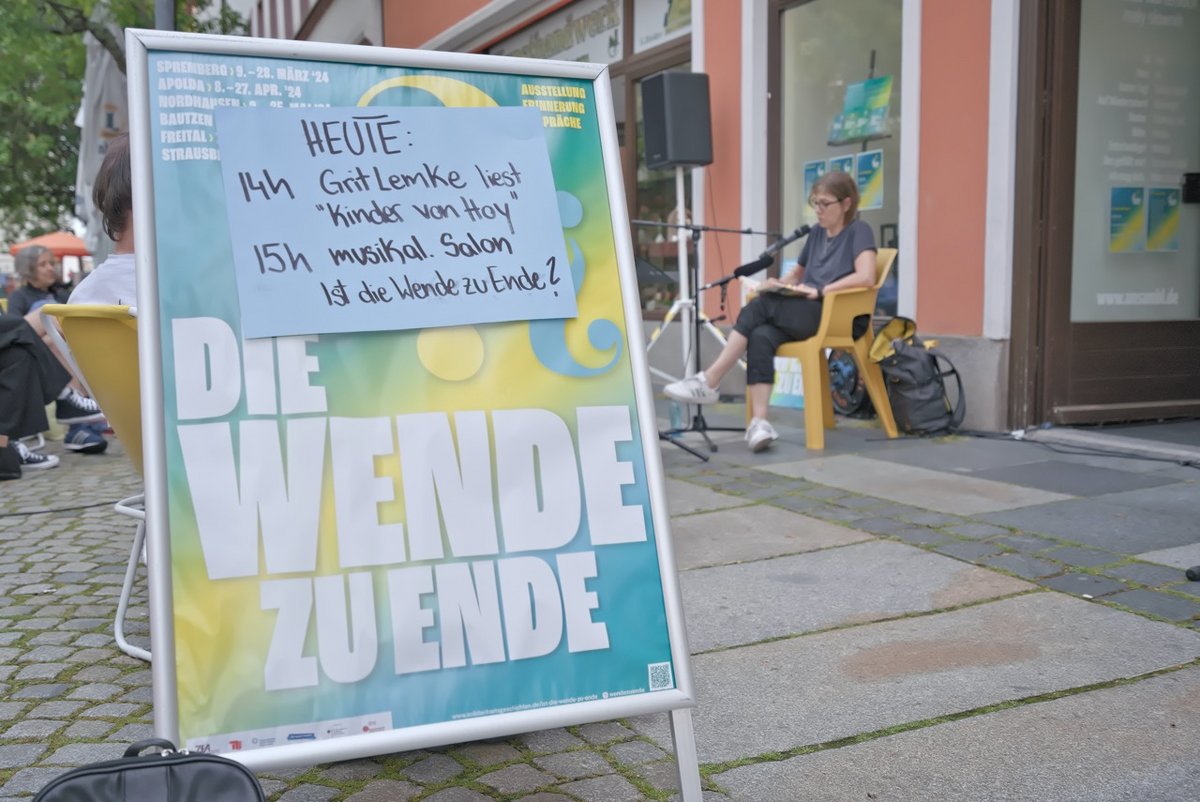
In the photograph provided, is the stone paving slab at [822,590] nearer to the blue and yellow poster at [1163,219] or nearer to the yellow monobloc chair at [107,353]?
the yellow monobloc chair at [107,353]

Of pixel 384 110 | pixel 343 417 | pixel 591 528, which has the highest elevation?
pixel 384 110

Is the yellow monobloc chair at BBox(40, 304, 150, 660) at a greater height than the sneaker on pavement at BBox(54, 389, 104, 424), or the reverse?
the yellow monobloc chair at BBox(40, 304, 150, 660)

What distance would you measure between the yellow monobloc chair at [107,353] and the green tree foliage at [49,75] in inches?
131

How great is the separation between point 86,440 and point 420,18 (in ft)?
29.7

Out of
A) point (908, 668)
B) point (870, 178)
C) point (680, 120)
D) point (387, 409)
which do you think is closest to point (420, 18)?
point (680, 120)

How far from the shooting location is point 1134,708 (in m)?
2.60

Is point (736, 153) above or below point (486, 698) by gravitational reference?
above

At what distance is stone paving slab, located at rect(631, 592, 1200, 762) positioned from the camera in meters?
2.60

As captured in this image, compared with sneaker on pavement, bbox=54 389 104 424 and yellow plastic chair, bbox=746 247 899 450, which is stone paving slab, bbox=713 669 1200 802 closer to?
yellow plastic chair, bbox=746 247 899 450

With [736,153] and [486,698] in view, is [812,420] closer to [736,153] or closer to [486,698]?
[736,153]

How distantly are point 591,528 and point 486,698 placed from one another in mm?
371

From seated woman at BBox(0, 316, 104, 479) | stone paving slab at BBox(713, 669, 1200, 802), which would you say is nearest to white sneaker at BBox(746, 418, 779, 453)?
stone paving slab at BBox(713, 669, 1200, 802)

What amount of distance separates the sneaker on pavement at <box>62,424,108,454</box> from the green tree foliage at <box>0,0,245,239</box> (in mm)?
2942

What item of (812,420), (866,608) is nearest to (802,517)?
(866,608)
